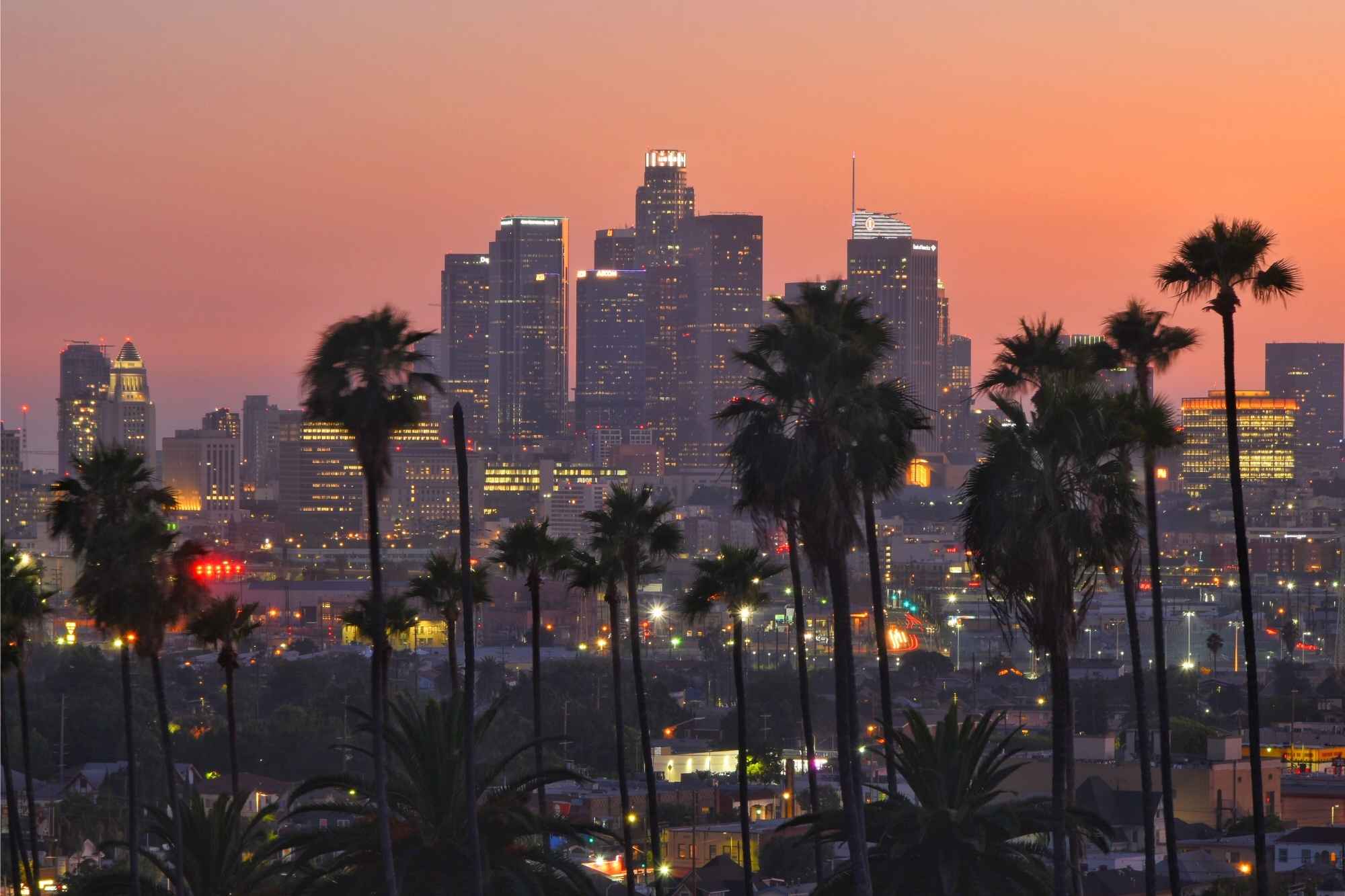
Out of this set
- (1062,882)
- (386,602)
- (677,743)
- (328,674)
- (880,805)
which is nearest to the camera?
(1062,882)

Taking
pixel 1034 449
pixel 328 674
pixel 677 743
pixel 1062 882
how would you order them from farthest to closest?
pixel 328 674
pixel 677 743
pixel 1062 882
pixel 1034 449

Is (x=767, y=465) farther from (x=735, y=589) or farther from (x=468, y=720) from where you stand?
(x=735, y=589)

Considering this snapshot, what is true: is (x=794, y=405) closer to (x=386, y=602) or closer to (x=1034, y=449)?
(x=1034, y=449)

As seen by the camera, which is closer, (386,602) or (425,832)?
(425,832)

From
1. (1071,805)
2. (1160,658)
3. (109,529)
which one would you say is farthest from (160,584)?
(1160,658)

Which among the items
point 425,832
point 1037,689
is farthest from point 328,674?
point 425,832
